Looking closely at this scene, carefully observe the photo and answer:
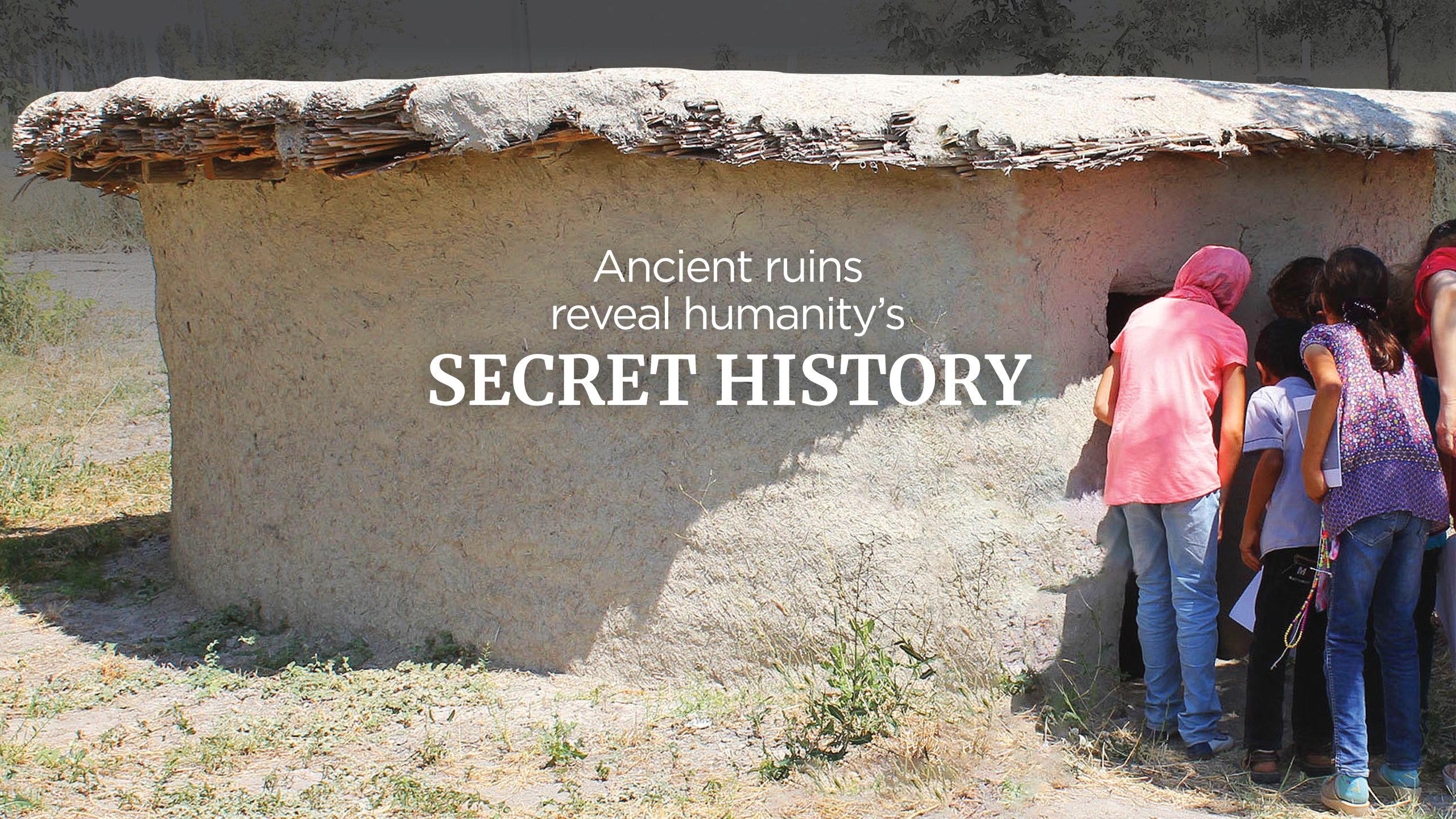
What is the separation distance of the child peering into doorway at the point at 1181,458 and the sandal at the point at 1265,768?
17 centimetres

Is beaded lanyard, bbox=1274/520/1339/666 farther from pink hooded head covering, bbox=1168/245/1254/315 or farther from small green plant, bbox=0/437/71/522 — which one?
small green plant, bbox=0/437/71/522

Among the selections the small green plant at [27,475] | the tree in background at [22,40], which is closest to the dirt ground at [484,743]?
the small green plant at [27,475]

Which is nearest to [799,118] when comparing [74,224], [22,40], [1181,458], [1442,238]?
[1181,458]

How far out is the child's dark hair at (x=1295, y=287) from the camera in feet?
13.3

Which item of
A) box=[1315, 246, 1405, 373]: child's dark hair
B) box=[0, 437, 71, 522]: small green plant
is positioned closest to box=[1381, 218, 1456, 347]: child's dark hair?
box=[1315, 246, 1405, 373]: child's dark hair

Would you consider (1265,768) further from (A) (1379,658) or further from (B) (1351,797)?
(A) (1379,658)

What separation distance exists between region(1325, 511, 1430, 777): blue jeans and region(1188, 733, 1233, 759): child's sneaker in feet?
1.43

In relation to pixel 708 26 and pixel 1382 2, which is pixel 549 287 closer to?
pixel 1382 2

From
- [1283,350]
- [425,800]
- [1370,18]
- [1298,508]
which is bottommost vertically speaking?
[425,800]

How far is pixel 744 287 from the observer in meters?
4.21

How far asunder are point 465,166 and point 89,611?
289 cm

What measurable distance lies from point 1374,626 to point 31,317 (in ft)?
34.5

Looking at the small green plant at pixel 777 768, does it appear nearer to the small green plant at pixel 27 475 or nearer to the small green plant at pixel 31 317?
the small green plant at pixel 27 475

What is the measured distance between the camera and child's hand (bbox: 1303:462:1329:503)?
3.31m
